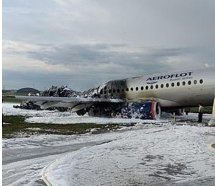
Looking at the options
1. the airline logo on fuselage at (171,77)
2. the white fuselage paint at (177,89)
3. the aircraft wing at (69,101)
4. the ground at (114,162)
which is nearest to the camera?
the ground at (114,162)

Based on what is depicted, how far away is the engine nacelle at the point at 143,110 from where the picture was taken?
96.3 feet

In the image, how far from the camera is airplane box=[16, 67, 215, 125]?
28766mm

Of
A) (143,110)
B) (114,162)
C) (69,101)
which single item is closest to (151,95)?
(143,110)

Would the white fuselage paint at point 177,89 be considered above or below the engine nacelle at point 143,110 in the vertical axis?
above

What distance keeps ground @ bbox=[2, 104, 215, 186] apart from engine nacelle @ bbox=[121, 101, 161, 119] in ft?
43.8

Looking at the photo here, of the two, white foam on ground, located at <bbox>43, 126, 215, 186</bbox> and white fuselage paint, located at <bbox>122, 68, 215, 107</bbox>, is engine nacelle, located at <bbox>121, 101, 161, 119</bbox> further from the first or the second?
white foam on ground, located at <bbox>43, 126, 215, 186</bbox>

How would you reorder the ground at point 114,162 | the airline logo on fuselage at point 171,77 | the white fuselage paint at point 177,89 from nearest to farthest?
the ground at point 114,162 < the white fuselage paint at point 177,89 < the airline logo on fuselage at point 171,77

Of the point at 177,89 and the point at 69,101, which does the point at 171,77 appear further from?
the point at 69,101

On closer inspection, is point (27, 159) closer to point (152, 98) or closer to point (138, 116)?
point (138, 116)

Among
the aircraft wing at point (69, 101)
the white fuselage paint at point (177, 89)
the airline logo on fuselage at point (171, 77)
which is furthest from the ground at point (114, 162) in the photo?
the aircraft wing at point (69, 101)

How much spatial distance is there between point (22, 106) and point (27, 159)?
125ft

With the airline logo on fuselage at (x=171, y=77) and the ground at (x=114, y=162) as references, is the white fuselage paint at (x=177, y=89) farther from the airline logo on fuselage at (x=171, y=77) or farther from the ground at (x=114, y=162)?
the ground at (x=114, y=162)

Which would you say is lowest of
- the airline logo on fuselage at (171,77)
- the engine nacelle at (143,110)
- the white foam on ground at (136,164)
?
the white foam on ground at (136,164)

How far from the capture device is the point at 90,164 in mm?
10148
